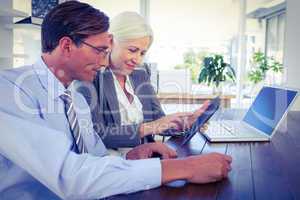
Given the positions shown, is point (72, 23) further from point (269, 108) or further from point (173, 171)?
point (269, 108)

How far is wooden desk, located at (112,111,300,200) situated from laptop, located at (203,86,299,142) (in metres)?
0.05

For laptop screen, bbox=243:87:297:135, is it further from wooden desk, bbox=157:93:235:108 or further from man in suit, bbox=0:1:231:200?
wooden desk, bbox=157:93:235:108

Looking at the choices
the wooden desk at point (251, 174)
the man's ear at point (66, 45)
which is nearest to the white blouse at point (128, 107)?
the wooden desk at point (251, 174)

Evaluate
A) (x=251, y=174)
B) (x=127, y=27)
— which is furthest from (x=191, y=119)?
(x=251, y=174)

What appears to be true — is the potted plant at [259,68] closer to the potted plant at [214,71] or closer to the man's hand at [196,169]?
the potted plant at [214,71]

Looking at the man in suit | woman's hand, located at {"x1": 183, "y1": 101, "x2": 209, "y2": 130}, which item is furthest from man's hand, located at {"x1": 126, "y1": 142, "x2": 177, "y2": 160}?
woman's hand, located at {"x1": 183, "y1": 101, "x2": 209, "y2": 130}

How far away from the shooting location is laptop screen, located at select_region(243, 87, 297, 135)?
1614 mm

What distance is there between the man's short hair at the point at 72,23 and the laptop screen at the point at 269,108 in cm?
91

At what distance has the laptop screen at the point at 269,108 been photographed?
1614 millimetres

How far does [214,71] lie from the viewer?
16.0 ft

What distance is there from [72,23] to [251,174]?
2.59 feet

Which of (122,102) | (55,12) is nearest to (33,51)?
(122,102)

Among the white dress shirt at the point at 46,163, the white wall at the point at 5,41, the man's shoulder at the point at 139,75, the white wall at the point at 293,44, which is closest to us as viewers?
the white dress shirt at the point at 46,163

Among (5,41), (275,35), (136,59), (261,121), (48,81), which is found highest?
(275,35)
